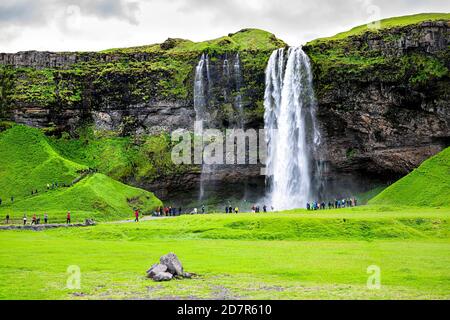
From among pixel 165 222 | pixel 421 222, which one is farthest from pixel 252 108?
pixel 421 222

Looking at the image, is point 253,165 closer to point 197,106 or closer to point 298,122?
point 298,122

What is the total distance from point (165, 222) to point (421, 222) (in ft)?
72.5

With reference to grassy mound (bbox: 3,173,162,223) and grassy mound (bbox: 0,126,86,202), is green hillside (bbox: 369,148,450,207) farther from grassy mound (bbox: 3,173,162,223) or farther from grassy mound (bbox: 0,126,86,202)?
grassy mound (bbox: 0,126,86,202)

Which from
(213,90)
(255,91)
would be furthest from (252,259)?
(213,90)

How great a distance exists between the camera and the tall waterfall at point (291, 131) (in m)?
75.4

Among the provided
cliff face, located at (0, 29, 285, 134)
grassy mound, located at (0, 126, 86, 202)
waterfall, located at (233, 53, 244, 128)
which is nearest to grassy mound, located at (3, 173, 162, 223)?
grassy mound, located at (0, 126, 86, 202)

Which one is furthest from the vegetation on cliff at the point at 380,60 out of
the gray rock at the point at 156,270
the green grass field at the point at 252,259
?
the gray rock at the point at 156,270

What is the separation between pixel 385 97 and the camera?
7612 centimetres

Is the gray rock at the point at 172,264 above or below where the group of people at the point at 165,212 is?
above

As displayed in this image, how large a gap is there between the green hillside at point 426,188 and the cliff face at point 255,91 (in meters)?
16.8

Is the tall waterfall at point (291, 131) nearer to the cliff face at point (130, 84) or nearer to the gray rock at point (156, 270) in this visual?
the cliff face at point (130, 84)

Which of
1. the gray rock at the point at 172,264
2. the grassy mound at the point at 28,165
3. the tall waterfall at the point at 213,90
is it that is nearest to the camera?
the gray rock at the point at 172,264

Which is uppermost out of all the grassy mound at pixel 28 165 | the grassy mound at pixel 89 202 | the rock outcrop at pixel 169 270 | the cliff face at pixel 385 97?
the cliff face at pixel 385 97

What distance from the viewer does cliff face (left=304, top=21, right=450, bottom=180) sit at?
73562mm
